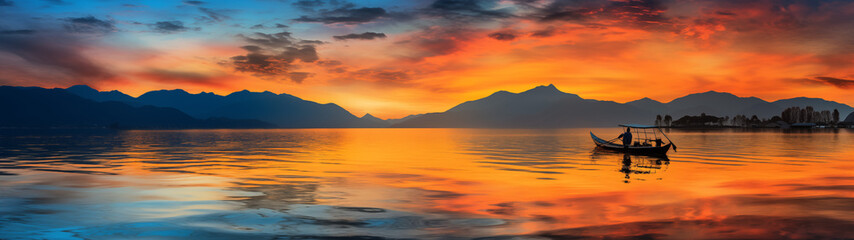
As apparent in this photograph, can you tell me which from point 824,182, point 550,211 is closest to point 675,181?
point 824,182

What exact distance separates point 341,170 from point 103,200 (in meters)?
20.6

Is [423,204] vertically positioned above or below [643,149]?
below

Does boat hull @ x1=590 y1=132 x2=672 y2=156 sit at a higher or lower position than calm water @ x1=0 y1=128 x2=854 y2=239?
higher

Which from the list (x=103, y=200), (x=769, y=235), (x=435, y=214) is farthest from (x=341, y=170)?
(x=769, y=235)

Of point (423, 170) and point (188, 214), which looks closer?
point (188, 214)

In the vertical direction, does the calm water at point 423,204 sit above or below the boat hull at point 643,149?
below

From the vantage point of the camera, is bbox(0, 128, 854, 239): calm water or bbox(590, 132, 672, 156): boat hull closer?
bbox(0, 128, 854, 239): calm water

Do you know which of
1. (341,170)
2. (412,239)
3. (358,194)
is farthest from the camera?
(341,170)

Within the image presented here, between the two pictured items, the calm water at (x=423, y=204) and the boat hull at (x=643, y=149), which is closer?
the calm water at (x=423, y=204)

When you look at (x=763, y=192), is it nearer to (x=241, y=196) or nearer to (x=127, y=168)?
(x=241, y=196)

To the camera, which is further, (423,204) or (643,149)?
(643,149)

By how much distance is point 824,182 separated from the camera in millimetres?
35188

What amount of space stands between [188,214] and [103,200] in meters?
7.14

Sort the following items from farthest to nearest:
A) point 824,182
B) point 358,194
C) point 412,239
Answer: point 824,182 → point 358,194 → point 412,239
